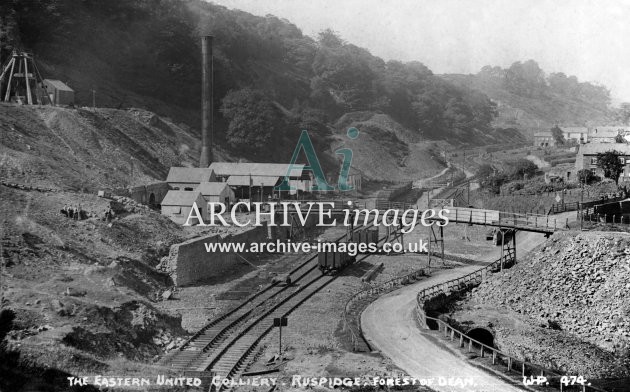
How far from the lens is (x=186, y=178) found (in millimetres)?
58281

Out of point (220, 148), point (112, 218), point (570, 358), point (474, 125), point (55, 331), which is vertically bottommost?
point (570, 358)

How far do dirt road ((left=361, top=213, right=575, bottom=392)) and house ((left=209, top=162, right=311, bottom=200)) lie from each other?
86.7 ft

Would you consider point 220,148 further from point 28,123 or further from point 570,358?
point 570,358

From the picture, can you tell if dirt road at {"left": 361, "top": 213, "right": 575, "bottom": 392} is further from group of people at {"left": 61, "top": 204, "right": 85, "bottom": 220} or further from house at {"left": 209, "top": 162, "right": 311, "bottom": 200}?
house at {"left": 209, "top": 162, "right": 311, "bottom": 200}

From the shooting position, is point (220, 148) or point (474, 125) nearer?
point (220, 148)

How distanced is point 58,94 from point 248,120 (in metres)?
22.4

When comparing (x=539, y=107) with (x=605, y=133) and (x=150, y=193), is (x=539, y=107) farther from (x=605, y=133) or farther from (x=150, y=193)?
(x=150, y=193)

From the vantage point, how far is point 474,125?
13625 centimetres

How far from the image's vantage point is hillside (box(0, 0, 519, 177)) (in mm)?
73312

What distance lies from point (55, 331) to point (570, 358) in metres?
20.6

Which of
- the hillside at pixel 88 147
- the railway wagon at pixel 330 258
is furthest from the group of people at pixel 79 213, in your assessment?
→ the railway wagon at pixel 330 258

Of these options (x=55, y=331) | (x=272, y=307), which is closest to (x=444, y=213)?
(x=272, y=307)

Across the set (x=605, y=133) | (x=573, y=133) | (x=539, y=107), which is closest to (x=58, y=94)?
(x=605, y=133)

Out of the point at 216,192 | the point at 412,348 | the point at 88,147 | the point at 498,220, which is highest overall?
the point at 88,147
